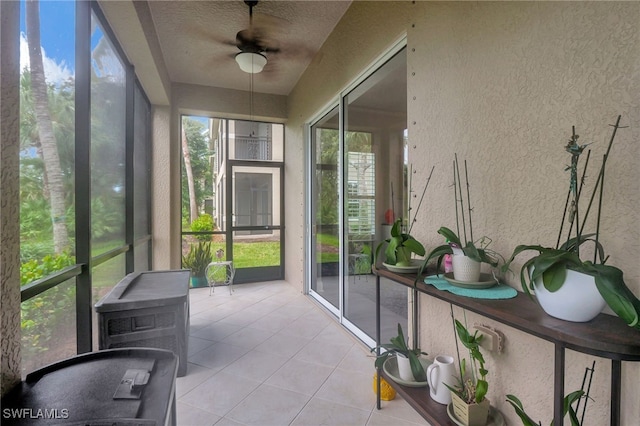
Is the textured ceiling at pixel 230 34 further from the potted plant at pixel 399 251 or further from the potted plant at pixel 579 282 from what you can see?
the potted plant at pixel 579 282

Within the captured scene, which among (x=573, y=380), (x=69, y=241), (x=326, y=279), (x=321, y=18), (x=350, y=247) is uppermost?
(x=321, y=18)

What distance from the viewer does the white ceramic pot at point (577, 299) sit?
82 cm

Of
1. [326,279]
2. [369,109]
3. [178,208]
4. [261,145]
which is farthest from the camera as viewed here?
[261,145]

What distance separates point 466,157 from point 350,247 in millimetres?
1681

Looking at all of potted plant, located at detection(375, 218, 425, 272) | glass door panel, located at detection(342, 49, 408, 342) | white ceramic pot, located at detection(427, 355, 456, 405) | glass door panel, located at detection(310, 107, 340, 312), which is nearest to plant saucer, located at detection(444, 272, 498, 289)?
potted plant, located at detection(375, 218, 425, 272)

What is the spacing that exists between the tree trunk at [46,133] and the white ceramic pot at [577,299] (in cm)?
214

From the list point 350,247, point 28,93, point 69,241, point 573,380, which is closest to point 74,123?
point 28,93

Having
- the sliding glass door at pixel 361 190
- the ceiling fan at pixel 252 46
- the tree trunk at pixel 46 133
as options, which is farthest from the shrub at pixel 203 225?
the tree trunk at pixel 46 133

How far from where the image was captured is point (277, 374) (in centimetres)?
210

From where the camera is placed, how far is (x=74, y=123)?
1.73 m

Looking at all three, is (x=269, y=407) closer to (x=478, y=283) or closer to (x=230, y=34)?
(x=478, y=283)

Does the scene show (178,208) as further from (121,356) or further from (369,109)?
(121,356)

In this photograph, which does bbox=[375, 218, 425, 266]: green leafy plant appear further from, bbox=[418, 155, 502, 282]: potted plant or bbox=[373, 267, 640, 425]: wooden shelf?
bbox=[373, 267, 640, 425]: wooden shelf

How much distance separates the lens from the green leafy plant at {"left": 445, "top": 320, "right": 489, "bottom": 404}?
48.1 inches
